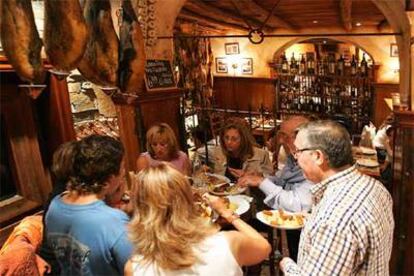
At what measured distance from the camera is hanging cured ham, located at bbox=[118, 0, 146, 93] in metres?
1.16

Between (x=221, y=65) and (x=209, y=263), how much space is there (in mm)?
8507

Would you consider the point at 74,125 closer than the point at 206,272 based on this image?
No

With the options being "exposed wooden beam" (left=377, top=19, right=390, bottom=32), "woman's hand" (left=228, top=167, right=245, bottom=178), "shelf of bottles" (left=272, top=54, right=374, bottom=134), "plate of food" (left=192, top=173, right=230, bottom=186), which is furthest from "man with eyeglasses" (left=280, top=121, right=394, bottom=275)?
"shelf of bottles" (left=272, top=54, right=374, bottom=134)

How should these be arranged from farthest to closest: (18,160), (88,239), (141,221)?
1. (18,160)
2. (88,239)
3. (141,221)

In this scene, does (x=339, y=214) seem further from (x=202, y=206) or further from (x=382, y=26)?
(x=382, y=26)

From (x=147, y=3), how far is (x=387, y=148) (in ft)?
11.1

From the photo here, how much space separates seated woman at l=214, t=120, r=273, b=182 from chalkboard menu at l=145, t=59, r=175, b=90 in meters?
0.74

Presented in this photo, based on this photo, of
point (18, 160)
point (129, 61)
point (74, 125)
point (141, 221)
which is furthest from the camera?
point (74, 125)

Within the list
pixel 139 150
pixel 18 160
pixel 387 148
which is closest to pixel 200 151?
pixel 139 150

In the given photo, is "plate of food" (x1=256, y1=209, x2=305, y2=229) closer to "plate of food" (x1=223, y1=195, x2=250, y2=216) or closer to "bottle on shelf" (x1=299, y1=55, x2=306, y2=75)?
"plate of food" (x1=223, y1=195, x2=250, y2=216)

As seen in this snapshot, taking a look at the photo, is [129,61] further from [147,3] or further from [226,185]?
[147,3]

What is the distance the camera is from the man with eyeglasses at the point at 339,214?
4.08ft

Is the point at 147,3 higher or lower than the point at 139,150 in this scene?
higher

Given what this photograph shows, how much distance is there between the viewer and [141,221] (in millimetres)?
1296
